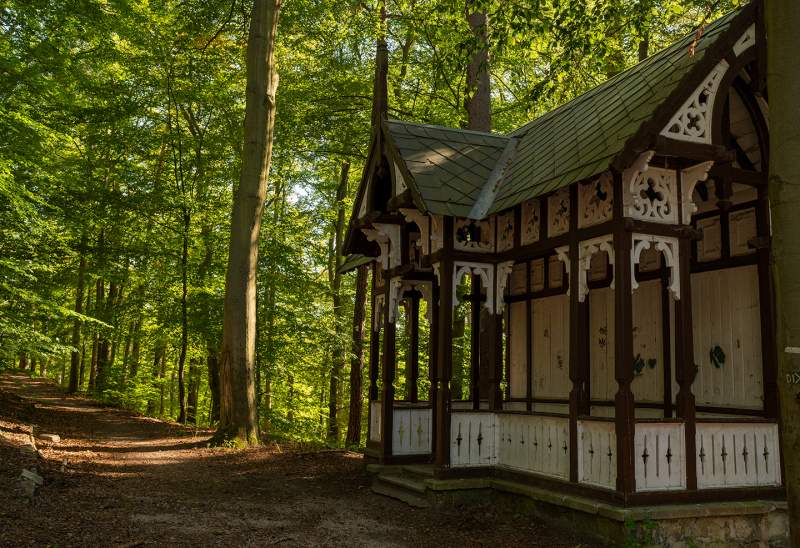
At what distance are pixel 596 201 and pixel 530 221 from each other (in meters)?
1.51

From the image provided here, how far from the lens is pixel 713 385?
29.1ft

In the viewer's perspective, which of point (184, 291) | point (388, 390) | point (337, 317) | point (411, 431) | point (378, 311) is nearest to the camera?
point (388, 390)

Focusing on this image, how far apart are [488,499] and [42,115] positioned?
1275 cm

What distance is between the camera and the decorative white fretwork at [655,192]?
739cm

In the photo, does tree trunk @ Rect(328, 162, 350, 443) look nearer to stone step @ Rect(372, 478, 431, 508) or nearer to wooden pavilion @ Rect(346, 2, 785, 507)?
wooden pavilion @ Rect(346, 2, 785, 507)

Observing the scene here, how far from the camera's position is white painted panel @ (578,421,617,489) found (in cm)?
725

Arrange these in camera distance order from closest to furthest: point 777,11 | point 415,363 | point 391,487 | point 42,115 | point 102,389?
point 777,11 → point 391,487 → point 415,363 → point 42,115 → point 102,389

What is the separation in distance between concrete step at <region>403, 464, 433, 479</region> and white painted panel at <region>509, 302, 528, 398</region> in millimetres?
2451

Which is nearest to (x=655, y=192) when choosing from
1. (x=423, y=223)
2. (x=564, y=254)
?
(x=564, y=254)

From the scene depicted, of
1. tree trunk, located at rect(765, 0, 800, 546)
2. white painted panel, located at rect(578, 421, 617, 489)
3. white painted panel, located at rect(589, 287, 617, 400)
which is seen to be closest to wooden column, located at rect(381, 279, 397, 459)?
white painted panel, located at rect(589, 287, 617, 400)

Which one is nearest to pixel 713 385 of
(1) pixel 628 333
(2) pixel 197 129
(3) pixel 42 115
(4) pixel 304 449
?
(1) pixel 628 333

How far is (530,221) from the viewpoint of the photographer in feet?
30.8

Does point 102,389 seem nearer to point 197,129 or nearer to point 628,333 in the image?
point 197,129

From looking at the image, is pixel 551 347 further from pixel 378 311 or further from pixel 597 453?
pixel 597 453
